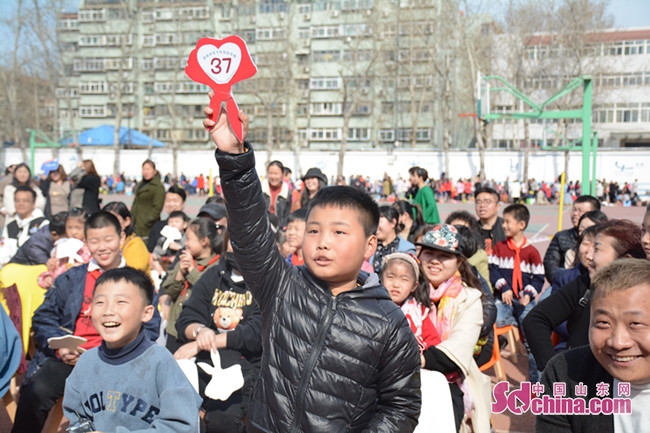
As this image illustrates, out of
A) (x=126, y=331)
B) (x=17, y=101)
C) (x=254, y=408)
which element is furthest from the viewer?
(x=17, y=101)

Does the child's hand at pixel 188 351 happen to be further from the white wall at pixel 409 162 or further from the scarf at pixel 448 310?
the white wall at pixel 409 162

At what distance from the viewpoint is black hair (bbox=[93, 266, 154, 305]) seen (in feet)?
10.0

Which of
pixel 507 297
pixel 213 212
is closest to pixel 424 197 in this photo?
pixel 507 297

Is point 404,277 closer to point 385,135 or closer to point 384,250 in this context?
point 384,250

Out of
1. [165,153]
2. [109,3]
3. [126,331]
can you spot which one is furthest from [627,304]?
[109,3]

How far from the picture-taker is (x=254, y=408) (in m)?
2.29

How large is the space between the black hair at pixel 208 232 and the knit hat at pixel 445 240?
192 cm

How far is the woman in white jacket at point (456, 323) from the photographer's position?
3.45m

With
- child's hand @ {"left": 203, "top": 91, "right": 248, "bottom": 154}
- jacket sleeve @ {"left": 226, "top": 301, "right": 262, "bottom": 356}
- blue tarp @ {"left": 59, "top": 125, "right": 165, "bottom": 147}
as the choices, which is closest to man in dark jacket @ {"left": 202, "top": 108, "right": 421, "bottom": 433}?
child's hand @ {"left": 203, "top": 91, "right": 248, "bottom": 154}

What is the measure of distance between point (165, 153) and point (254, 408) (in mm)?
47401

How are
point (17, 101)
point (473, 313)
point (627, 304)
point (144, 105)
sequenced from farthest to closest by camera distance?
point (144, 105) < point (17, 101) < point (473, 313) < point (627, 304)

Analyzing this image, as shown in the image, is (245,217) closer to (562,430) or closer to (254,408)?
(254,408)

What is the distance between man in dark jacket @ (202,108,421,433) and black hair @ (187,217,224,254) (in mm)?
2734

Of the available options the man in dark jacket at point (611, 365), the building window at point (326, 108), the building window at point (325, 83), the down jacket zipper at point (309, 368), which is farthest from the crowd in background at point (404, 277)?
the building window at point (325, 83)
